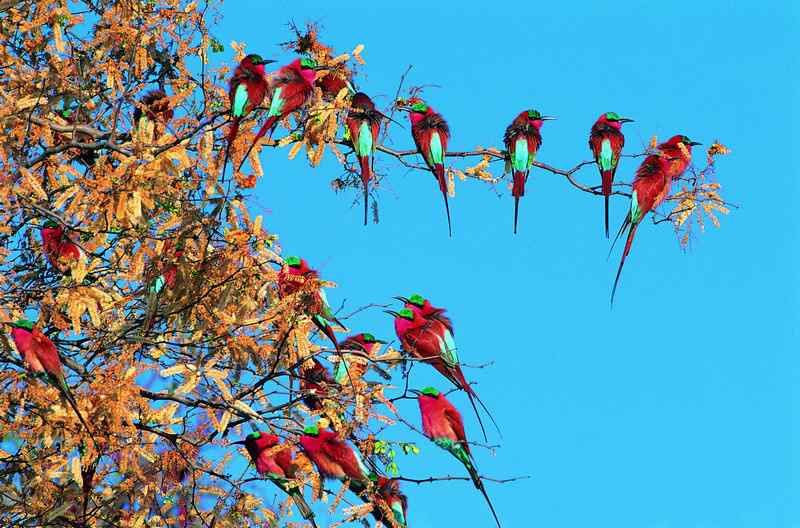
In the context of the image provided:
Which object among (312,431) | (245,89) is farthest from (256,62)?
(312,431)

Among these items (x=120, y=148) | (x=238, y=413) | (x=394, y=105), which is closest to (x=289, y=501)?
(x=238, y=413)

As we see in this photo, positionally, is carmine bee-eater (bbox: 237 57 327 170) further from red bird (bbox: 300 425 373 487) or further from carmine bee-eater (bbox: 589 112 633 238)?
carmine bee-eater (bbox: 589 112 633 238)

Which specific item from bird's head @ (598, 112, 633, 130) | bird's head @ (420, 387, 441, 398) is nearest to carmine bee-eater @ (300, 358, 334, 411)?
bird's head @ (420, 387, 441, 398)

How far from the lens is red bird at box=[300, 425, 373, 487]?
583 cm

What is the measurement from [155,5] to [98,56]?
85 cm

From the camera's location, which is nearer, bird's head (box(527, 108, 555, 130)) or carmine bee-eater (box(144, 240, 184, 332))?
carmine bee-eater (box(144, 240, 184, 332))

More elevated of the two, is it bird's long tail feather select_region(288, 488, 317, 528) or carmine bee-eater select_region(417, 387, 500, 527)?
carmine bee-eater select_region(417, 387, 500, 527)

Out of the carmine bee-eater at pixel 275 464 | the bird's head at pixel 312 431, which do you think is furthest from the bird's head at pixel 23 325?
the bird's head at pixel 312 431

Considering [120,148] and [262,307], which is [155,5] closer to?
[120,148]

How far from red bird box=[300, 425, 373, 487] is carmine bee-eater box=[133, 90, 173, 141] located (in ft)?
5.98

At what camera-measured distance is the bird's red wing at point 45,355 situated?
5406 millimetres

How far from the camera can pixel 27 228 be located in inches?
258

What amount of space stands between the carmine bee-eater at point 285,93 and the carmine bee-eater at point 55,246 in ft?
4.55

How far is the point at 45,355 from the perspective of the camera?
5.42 metres
